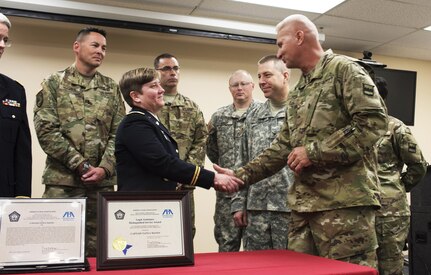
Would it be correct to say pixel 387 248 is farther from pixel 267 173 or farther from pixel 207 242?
pixel 207 242

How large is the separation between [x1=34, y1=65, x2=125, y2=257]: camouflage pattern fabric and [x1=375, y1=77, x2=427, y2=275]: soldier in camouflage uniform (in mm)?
1847

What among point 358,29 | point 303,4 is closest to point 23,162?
point 303,4

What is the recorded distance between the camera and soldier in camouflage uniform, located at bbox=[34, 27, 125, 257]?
9.31 feet

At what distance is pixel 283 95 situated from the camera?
3.08m

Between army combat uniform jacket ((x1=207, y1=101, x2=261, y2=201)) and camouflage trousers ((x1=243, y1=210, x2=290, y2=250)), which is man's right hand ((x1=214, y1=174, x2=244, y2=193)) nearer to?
camouflage trousers ((x1=243, y1=210, x2=290, y2=250))

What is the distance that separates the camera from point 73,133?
9.55 ft

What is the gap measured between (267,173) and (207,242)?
3.33m

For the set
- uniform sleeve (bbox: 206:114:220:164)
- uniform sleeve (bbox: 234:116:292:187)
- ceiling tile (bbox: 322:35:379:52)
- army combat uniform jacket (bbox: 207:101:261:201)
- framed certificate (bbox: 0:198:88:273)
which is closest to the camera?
framed certificate (bbox: 0:198:88:273)

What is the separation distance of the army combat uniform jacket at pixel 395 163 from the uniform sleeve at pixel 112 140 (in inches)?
70.1

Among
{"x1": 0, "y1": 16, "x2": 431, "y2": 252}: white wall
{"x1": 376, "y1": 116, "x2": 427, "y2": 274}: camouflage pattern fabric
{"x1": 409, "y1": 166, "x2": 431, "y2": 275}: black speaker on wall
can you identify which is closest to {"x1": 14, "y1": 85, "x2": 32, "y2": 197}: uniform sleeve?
{"x1": 376, "y1": 116, "x2": 427, "y2": 274}: camouflage pattern fabric

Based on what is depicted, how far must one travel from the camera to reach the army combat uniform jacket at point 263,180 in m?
2.88

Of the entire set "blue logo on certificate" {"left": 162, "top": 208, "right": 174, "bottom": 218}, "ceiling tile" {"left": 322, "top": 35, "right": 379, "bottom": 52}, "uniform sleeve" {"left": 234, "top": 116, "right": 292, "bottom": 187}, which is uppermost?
"ceiling tile" {"left": 322, "top": 35, "right": 379, "bottom": 52}

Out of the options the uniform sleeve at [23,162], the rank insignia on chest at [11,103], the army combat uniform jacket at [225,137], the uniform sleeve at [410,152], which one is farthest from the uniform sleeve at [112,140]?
the uniform sleeve at [410,152]

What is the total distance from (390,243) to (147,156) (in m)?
1.99
